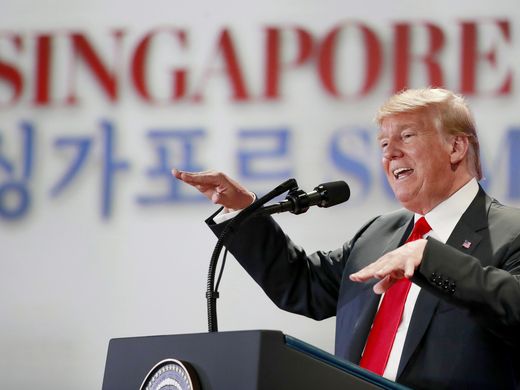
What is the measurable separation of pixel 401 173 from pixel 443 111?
0.21m

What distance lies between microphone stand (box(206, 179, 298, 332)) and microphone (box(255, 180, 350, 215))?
0.02m

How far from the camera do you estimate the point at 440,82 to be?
332 cm

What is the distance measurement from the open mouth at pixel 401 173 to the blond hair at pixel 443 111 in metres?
0.14

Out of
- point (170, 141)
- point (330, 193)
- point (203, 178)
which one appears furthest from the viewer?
point (170, 141)

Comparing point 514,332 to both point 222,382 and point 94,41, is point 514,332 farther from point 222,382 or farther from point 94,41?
point 94,41

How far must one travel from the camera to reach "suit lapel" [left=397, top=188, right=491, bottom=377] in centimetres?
220

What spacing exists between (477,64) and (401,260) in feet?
5.47

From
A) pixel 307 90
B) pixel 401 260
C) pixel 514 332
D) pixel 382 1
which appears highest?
pixel 382 1

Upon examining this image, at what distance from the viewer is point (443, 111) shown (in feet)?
8.47

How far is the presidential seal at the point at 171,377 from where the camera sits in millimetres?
1609

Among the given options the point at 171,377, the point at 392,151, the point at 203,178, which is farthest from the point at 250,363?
the point at 392,151

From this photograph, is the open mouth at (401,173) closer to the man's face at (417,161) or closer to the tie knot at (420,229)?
the man's face at (417,161)

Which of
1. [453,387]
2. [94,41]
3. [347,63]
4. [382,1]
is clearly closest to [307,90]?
[347,63]

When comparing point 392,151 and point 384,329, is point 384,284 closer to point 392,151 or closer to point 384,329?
point 384,329
